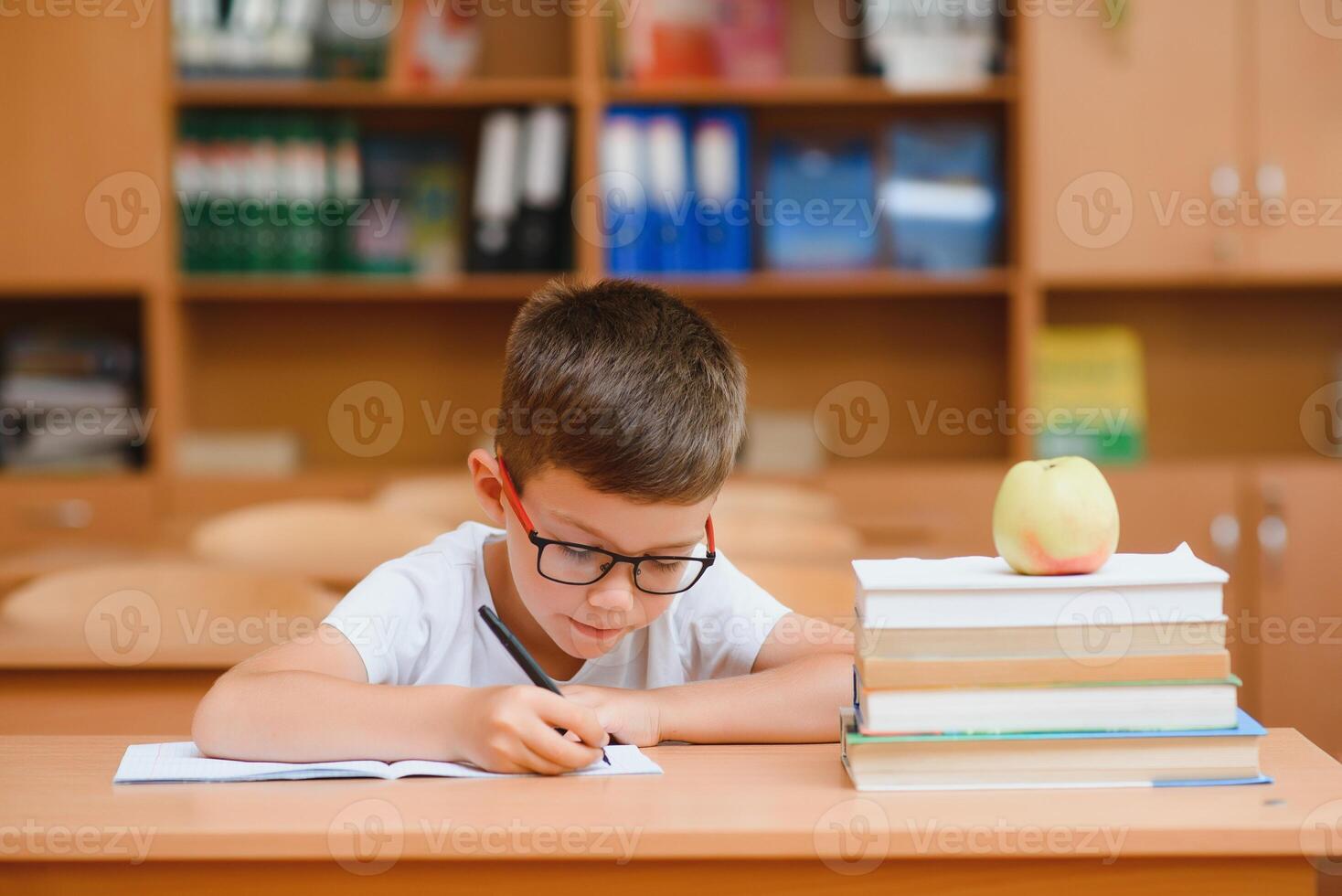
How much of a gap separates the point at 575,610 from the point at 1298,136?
2.91m

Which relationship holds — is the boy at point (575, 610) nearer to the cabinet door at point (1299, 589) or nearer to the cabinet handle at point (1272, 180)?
the cabinet door at point (1299, 589)

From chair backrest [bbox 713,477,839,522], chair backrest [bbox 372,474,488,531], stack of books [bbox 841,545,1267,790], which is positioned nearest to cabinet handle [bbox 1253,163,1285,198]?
chair backrest [bbox 713,477,839,522]

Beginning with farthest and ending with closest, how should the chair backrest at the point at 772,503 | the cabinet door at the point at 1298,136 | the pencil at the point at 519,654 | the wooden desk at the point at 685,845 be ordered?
the cabinet door at the point at 1298,136, the chair backrest at the point at 772,503, the pencil at the point at 519,654, the wooden desk at the point at 685,845

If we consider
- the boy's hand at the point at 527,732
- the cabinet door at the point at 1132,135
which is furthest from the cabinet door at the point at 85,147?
the boy's hand at the point at 527,732

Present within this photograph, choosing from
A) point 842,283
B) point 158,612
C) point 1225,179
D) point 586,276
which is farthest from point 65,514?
point 1225,179

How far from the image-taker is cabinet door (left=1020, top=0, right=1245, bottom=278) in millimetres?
3412

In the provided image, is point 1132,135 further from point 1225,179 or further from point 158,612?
point 158,612

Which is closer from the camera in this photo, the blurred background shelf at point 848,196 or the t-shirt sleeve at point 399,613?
the t-shirt sleeve at point 399,613

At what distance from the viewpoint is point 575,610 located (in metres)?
1.19

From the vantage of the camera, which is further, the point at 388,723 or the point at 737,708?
the point at 737,708

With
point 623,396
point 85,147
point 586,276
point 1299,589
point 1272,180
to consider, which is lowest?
point 1299,589

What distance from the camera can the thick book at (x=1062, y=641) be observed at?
0.95 meters

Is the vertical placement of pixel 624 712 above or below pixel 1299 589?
above

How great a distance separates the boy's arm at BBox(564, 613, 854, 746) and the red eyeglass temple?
13 centimetres
